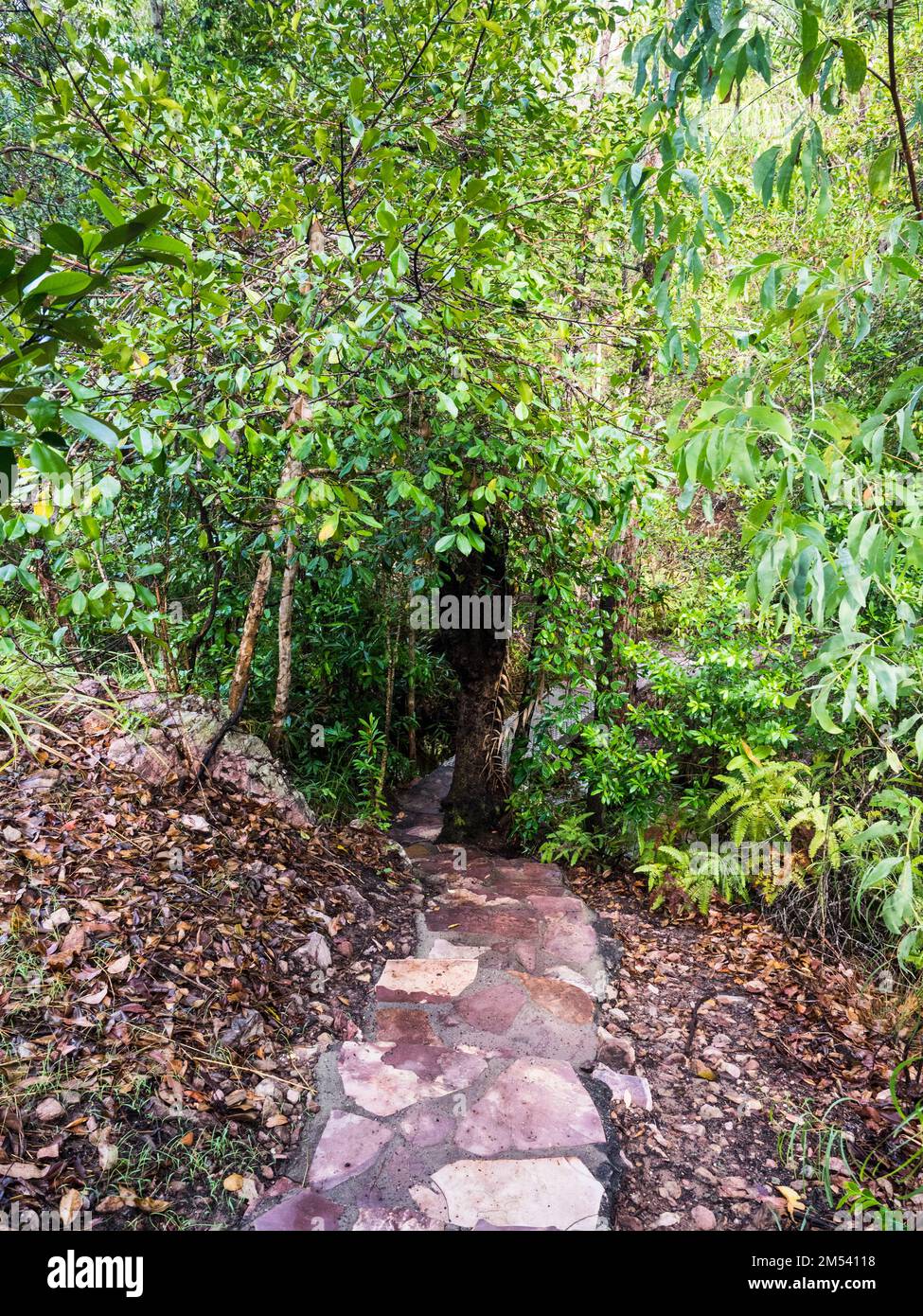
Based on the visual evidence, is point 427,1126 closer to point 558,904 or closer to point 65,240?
point 558,904

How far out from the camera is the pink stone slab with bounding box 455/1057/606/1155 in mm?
2438

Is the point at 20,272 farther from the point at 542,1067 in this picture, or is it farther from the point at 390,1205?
the point at 542,1067

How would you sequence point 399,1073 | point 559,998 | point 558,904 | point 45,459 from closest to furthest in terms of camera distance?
point 45,459 < point 399,1073 < point 559,998 < point 558,904

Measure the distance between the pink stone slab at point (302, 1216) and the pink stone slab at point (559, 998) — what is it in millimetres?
1297

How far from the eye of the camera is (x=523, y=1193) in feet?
7.27

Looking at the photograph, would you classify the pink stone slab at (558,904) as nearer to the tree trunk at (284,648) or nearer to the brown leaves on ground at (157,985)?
the brown leaves on ground at (157,985)

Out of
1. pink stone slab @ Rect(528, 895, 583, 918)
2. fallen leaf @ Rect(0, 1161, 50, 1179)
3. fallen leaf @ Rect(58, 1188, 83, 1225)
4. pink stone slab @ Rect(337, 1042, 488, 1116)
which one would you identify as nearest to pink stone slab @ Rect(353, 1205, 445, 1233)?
pink stone slab @ Rect(337, 1042, 488, 1116)

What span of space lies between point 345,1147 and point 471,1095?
49 cm

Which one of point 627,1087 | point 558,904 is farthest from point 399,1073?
point 558,904

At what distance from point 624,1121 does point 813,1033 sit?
105 cm

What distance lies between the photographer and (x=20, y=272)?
32.9 inches

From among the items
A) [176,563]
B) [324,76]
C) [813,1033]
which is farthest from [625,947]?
[324,76]

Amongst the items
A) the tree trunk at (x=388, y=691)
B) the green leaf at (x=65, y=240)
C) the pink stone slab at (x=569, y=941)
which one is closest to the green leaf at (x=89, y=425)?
the green leaf at (x=65, y=240)

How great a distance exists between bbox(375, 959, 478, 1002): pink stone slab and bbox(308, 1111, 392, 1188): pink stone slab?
744 millimetres
